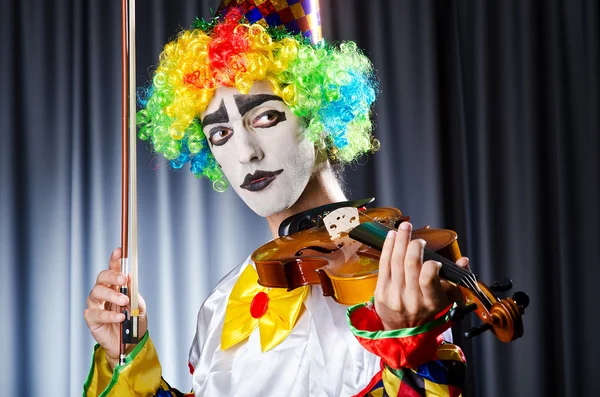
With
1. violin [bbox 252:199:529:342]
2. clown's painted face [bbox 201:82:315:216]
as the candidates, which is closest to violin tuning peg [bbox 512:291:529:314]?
violin [bbox 252:199:529:342]

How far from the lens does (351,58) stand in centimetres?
176

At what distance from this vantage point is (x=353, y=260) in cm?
124

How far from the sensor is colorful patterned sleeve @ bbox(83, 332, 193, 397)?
1.50m

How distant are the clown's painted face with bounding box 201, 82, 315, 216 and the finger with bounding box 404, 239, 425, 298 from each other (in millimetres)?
577

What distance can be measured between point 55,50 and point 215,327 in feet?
5.64

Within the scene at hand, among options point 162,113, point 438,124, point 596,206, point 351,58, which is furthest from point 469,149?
point 162,113

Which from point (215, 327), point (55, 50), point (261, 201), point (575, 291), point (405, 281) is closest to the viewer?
point (405, 281)

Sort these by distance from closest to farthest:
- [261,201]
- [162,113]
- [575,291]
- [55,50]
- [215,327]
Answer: [261,201] < [215,327] < [162,113] < [575,291] < [55,50]

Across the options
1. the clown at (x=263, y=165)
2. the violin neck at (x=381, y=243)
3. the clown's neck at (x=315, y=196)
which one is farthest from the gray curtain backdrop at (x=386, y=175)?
the violin neck at (x=381, y=243)

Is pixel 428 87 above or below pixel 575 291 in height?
above

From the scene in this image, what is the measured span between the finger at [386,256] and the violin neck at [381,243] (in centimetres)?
7

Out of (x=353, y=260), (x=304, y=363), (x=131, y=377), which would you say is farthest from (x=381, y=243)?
(x=131, y=377)

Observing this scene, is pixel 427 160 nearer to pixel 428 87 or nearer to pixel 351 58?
pixel 428 87

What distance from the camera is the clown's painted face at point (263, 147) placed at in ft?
5.03
